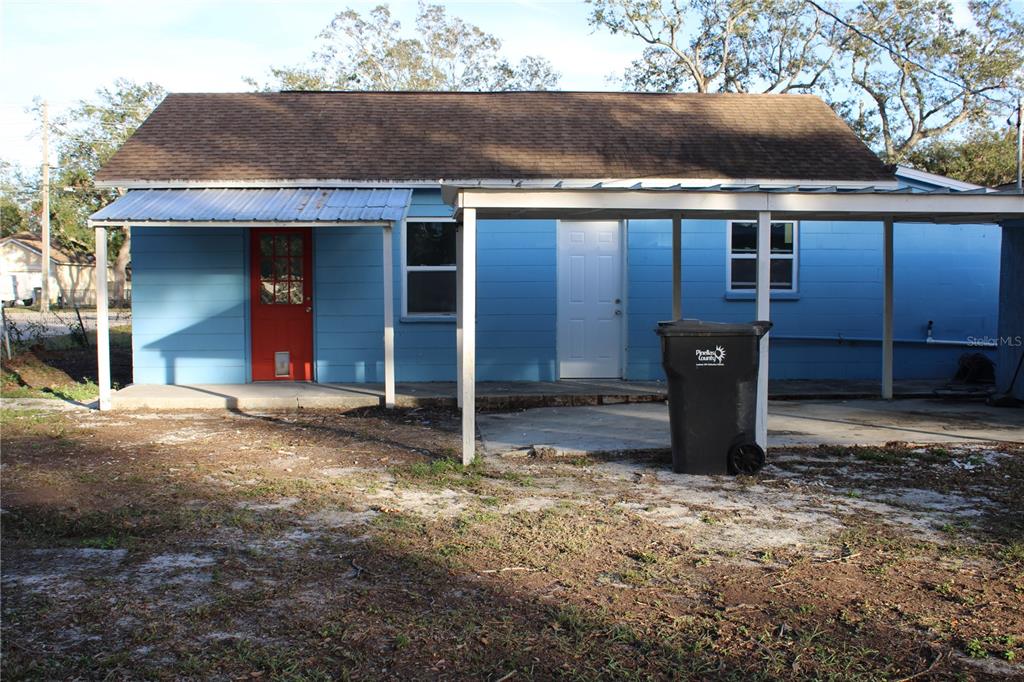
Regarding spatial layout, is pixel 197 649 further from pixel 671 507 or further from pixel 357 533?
pixel 671 507

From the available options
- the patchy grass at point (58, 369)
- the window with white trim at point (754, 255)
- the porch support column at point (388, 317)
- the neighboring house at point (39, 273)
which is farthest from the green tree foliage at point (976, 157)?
the neighboring house at point (39, 273)

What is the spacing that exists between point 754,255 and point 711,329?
246 inches

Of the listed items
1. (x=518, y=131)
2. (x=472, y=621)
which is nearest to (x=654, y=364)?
(x=518, y=131)

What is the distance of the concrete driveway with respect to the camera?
8.80m

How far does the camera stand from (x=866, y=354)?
13.4 metres

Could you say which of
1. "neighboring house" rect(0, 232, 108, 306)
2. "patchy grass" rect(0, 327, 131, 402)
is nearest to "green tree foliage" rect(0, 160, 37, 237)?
"neighboring house" rect(0, 232, 108, 306)

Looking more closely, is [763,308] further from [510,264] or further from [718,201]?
[510,264]

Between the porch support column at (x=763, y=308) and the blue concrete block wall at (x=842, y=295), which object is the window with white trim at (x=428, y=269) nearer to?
the blue concrete block wall at (x=842, y=295)

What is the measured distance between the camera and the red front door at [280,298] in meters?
12.7

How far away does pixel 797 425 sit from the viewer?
9.66 meters

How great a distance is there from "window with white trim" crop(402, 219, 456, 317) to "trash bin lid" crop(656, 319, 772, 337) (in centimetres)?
584

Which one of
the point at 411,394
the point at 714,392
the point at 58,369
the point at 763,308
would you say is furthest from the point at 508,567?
the point at 58,369

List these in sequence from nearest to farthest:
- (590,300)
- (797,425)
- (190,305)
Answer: (797,425)
(190,305)
(590,300)

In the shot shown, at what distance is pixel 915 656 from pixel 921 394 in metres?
8.85
